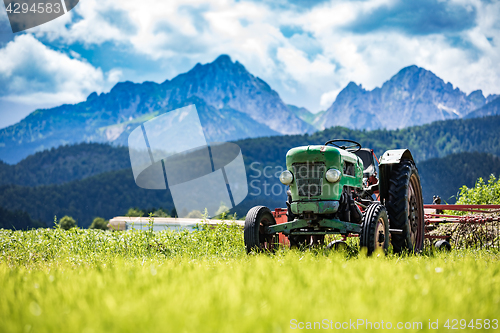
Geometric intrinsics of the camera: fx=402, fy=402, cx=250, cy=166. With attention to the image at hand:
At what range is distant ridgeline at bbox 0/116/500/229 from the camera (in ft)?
328

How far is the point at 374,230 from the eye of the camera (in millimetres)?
4914

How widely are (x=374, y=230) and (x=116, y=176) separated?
107500mm

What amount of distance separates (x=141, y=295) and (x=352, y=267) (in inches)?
69.8

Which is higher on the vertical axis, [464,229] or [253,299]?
[253,299]

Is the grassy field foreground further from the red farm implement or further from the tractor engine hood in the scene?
the red farm implement

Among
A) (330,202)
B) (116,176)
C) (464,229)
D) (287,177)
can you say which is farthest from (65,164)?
(330,202)

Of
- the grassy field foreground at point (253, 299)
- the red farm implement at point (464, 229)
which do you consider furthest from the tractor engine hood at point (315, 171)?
the grassy field foreground at point (253, 299)

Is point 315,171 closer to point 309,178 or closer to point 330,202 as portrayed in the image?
point 309,178

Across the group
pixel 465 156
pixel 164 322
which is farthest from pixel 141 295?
pixel 465 156

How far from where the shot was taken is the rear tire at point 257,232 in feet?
18.5

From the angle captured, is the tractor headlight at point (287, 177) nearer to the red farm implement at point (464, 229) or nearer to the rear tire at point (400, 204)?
the rear tire at point (400, 204)

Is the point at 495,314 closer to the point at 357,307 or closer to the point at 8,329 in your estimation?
the point at 357,307

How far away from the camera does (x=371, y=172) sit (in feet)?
25.0

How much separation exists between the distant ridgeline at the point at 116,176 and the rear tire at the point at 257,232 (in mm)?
62079
